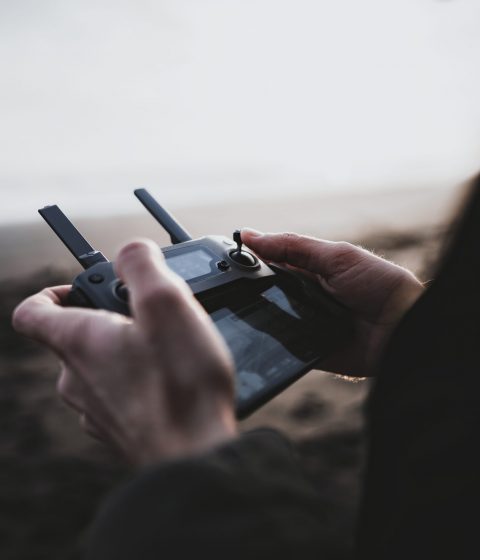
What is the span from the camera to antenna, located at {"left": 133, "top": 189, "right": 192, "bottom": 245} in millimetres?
1458

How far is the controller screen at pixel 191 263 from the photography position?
1184mm

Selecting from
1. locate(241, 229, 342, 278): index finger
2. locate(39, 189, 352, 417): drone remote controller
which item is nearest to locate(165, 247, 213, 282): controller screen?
locate(39, 189, 352, 417): drone remote controller

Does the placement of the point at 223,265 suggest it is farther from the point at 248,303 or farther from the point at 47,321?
the point at 47,321

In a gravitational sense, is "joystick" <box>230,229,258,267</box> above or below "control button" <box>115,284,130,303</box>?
below

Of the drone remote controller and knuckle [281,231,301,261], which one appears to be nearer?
the drone remote controller

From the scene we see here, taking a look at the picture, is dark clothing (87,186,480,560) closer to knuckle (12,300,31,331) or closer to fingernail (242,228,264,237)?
knuckle (12,300,31,331)

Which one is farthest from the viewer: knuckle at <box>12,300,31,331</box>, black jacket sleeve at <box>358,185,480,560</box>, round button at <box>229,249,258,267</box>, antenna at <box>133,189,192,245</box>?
antenna at <box>133,189,192,245</box>

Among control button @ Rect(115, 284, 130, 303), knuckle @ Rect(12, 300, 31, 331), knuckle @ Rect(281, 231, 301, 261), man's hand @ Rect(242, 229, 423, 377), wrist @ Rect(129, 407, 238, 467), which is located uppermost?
knuckle @ Rect(12, 300, 31, 331)

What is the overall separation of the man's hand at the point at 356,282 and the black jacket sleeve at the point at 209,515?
3.04ft

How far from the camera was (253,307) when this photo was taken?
1186mm

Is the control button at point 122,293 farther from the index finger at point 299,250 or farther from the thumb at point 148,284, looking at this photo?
the index finger at point 299,250

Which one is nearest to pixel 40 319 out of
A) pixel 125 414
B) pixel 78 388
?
pixel 78 388

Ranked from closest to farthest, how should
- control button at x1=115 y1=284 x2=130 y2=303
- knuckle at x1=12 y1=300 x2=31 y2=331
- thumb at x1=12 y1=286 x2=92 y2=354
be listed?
thumb at x1=12 y1=286 x2=92 y2=354
knuckle at x1=12 y1=300 x2=31 y2=331
control button at x1=115 y1=284 x2=130 y2=303

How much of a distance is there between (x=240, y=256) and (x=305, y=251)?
0.31m
